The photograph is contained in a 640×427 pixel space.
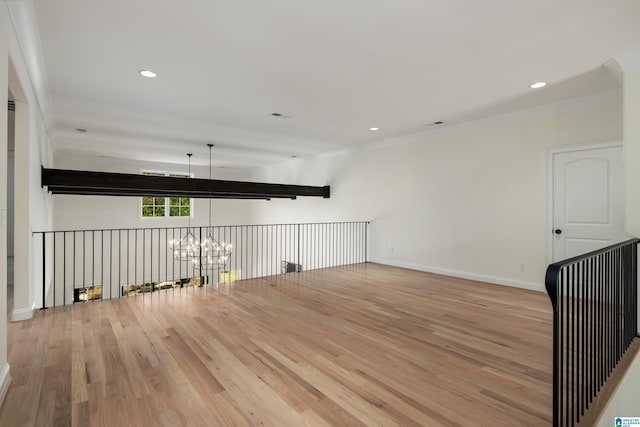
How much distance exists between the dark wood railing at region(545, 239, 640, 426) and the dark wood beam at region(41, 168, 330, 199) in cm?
603

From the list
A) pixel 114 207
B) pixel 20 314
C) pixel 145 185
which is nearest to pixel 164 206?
pixel 114 207

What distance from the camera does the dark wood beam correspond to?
555 cm

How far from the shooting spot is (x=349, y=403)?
7.13 ft

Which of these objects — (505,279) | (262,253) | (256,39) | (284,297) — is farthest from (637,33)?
(262,253)

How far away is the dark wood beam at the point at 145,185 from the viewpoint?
18.2 ft

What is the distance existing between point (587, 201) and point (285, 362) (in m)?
4.57

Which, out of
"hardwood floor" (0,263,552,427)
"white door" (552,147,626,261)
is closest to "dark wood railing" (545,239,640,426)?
"hardwood floor" (0,263,552,427)

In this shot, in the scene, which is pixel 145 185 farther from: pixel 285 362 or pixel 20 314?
pixel 285 362

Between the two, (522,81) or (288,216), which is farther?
(288,216)

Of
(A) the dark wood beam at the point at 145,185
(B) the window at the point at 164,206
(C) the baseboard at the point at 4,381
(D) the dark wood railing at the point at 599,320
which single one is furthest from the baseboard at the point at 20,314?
(B) the window at the point at 164,206

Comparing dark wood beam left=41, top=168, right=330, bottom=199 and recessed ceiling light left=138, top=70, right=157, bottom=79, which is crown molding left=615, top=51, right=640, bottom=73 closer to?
recessed ceiling light left=138, top=70, right=157, bottom=79

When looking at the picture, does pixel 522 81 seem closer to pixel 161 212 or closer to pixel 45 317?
pixel 45 317

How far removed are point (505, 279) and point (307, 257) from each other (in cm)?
513

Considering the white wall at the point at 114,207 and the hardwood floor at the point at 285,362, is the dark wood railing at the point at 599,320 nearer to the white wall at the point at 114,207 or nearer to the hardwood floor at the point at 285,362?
the hardwood floor at the point at 285,362
